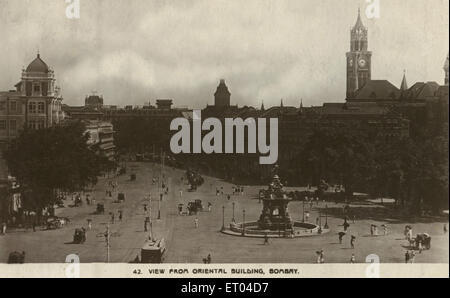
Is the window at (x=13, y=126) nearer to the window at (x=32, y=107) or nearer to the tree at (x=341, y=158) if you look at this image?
the window at (x=32, y=107)

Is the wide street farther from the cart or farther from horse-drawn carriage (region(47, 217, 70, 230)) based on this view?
the cart

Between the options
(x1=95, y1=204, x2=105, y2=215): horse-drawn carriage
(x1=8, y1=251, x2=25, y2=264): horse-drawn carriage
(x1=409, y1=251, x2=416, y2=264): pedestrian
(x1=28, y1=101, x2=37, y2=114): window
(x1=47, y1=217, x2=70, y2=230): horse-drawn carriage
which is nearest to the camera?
(x1=8, y1=251, x2=25, y2=264): horse-drawn carriage

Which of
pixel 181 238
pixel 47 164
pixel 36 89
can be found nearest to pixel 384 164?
pixel 181 238

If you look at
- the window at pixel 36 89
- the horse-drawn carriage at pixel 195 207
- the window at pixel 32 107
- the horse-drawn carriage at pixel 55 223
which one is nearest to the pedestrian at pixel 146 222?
the horse-drawn carriage at pixel 55 223

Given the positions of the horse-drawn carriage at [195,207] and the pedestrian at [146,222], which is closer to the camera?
the pedestrian at [146,222]

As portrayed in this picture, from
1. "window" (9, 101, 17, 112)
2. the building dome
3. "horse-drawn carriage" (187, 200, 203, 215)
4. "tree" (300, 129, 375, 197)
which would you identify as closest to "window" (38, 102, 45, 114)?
"window" (9, 101, 17, 112)

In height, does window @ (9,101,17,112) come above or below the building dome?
below
